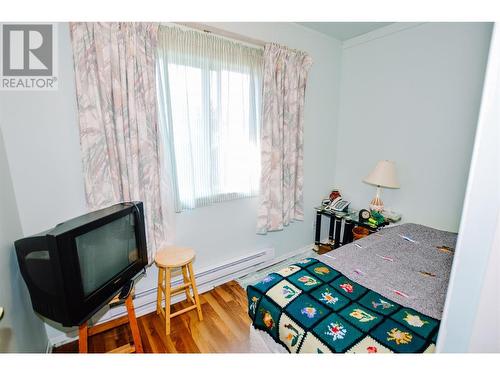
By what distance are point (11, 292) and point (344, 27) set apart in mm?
3535

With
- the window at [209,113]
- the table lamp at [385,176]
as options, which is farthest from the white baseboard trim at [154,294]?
the table lamp at [385,176]

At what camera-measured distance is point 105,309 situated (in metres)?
1.84

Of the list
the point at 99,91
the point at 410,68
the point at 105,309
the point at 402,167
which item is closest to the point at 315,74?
the point at 410,68

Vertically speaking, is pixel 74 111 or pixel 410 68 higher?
pixel 410 68

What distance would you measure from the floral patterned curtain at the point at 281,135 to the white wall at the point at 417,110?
81 centimetres

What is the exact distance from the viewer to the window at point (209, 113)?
1862 mm

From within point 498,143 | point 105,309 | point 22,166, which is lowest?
point 105,309

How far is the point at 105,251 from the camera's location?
1.37 m

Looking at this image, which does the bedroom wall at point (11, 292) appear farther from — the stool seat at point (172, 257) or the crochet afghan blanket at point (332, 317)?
the crochet afghan blanket at point (332, 317)

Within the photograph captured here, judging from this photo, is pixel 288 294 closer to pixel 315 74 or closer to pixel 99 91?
pixel 99 91

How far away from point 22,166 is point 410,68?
3.42 meters

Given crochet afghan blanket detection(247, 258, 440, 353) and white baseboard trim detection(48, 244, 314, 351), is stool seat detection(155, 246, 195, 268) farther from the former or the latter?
crochet afghan blanket detection(247, 258, 440, 353)

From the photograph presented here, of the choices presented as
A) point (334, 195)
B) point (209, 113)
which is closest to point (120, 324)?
point (209, 113)
